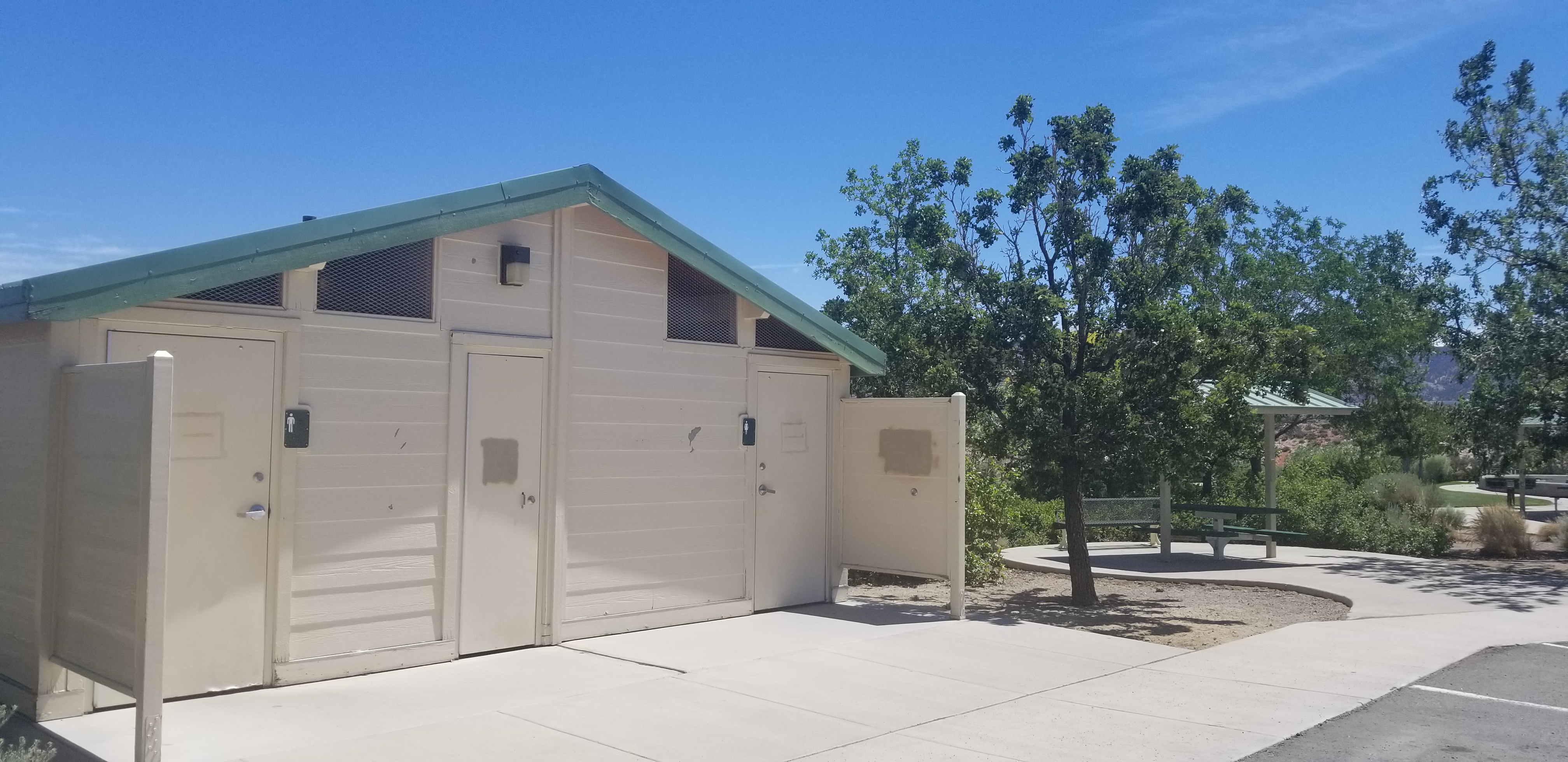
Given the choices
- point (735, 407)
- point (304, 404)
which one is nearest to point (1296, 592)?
point (735, 407)

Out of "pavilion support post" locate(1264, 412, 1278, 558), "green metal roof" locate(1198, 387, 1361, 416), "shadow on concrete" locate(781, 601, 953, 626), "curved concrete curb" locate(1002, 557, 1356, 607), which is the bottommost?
"curved concrete curb" locate(1002, 557, 1356, 607)

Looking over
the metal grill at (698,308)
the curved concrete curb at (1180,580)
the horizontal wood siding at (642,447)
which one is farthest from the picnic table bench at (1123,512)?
the metal grill at (698,308)

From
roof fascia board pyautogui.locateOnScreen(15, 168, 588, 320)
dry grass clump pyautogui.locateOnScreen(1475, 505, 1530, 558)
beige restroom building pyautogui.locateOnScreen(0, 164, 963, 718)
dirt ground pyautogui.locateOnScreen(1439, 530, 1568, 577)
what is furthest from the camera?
dry grass clump pyautogui.locateOnScreen(1475, 505, 1530, 558)

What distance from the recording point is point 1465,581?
14633 millimetres

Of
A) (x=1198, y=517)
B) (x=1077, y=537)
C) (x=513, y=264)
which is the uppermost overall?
(x=513, y=264)

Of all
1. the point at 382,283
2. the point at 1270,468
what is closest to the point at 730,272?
the point at 382,283

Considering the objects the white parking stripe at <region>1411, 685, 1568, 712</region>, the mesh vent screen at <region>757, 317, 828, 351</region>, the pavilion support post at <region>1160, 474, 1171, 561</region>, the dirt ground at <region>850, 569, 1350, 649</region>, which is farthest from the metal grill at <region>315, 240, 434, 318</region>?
the pavilion support post at <region>1160, 474, 1171, 561</region>

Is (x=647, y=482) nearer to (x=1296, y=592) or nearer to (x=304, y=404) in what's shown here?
(x=304, y=404)

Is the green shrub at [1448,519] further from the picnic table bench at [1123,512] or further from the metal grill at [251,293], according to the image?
the metal grill at [251,293]

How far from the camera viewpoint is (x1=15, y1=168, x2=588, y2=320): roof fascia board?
638 centimetres

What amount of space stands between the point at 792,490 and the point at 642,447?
1.84 meters

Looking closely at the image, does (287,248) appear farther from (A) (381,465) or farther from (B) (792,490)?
(B) (792,490)

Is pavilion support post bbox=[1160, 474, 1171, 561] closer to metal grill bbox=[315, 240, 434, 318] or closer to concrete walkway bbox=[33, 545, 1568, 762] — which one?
concrete walkway bbox=[33, 545, 1568, 762]

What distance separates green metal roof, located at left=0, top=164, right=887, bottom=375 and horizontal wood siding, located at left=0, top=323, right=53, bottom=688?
0.39m
